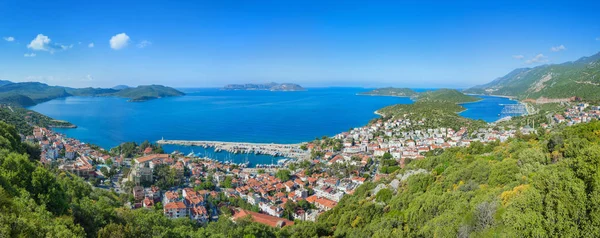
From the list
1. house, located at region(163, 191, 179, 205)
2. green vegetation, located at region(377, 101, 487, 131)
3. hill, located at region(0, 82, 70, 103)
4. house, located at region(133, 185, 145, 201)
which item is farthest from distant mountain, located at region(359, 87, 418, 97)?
hill, located at region(0, 82, 70, 103)

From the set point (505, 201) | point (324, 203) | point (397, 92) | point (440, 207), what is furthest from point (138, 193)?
point (397, 92)

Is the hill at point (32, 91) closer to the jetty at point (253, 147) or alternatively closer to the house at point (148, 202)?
the jetty at point (253, 147)

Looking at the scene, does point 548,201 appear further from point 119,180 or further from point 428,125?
point 428,125

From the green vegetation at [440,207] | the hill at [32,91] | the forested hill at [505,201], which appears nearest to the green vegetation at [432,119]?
the green vegetation at [440,207]

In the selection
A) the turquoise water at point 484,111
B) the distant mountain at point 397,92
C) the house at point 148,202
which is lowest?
the house at point 148,202

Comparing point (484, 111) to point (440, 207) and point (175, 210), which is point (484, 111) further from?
point (175, 210)

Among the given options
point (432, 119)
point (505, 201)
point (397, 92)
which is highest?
point (505, 201)

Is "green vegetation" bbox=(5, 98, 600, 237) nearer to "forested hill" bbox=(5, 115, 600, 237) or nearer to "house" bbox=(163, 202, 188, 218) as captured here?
"forested hill" bbox=(5, 115, 600, 237)
